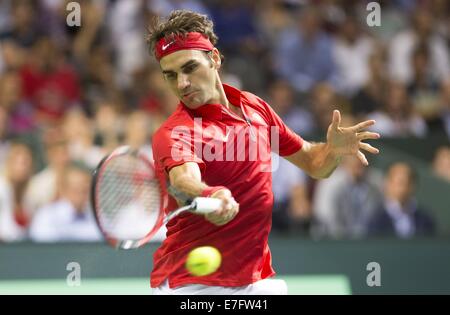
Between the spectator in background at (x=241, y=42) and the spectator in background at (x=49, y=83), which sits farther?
the spectator in background at (x=241, y=42)

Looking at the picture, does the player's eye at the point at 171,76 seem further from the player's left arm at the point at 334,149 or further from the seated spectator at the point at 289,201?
the seated spectator at the point at 289,201

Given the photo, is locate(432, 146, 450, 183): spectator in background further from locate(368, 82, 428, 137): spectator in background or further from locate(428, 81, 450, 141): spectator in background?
locate(428, 81, 450, 141): spectator in background

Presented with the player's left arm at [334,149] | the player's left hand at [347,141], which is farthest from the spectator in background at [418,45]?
the player's left hand at [347,141]

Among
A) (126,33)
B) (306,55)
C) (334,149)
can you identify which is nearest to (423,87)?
(306,55)

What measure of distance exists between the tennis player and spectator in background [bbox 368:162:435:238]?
379 centimetres

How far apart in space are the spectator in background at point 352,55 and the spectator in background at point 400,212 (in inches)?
93.3

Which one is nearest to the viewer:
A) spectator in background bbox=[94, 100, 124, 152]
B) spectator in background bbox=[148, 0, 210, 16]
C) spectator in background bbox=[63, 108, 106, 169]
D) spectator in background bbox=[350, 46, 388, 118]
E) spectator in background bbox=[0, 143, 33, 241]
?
spectator in background bbox=[0, 143, 33, 241]

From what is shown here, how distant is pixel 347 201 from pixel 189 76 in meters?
4.29

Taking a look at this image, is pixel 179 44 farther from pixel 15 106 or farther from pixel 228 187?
pixel 15 106

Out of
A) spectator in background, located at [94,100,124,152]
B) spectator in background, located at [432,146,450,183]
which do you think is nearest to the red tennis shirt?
spectator in background, located at [94,100,124,152]

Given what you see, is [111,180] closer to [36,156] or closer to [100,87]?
[36,156]

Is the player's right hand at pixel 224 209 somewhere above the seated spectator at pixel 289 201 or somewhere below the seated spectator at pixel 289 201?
below

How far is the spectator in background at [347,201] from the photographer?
29.0 feet

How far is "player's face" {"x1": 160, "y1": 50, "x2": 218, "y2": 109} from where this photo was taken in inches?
195
